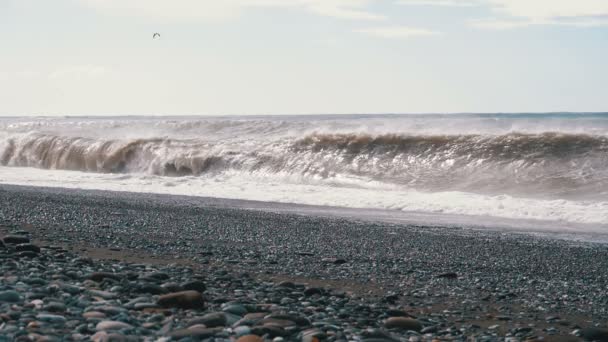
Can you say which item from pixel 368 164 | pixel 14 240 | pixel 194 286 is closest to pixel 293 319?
pixel 194 286

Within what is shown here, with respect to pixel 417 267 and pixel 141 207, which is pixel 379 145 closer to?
pixel 141 207

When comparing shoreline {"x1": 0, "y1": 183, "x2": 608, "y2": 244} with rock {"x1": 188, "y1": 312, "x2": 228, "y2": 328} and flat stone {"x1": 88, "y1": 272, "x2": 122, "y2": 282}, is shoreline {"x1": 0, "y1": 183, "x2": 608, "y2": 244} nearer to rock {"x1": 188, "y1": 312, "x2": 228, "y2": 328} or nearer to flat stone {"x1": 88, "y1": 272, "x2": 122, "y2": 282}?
flat stone {"x1": 88, "y1": 272, "x2": 122, "y2": 282}

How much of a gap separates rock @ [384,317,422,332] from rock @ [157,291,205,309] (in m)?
1.01

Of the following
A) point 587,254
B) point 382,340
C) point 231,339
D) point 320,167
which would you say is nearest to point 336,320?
point 382,340

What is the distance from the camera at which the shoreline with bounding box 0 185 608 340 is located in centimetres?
527

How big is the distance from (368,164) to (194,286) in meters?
19.1

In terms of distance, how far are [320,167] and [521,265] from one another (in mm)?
16109

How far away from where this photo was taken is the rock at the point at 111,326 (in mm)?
3615

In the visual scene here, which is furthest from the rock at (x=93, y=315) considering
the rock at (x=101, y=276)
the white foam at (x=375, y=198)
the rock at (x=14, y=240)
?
the white foam at (x=375, y=198)

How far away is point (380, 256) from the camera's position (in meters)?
7.61

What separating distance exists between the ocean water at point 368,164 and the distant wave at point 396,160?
0.04 meters

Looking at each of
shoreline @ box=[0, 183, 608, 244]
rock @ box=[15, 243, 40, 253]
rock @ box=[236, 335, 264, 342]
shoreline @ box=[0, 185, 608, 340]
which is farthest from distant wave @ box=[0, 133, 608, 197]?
rock @ box=[236, 335, 264, 342]

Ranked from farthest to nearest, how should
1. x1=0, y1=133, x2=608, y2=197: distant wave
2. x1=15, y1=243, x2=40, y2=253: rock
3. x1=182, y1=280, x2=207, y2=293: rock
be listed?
1. x1=0, y1=133, x2=608, y2=197: distant wave
2. x1=15, y1=243, x2=40, y2=253: rock
3. x1=182, y1=280, x2=207, y2=293: rock

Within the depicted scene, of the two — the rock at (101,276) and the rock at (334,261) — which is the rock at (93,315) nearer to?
the rock at (101,276)
